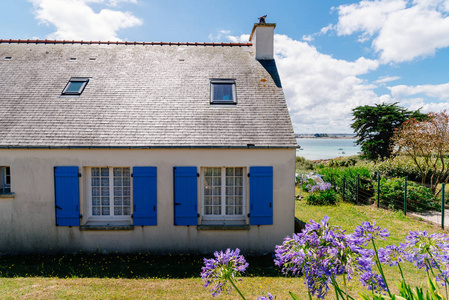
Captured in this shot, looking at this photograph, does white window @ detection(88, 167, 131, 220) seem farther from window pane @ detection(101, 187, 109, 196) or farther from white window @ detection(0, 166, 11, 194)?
white window @ detection(0, 166, 11, 194)

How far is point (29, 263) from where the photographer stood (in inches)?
276

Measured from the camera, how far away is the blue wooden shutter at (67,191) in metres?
7.47

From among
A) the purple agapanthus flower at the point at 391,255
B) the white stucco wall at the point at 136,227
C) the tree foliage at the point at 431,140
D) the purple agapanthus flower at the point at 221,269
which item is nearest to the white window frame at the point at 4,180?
the white stucco wall at the point at 136,227

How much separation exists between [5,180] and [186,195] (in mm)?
5277

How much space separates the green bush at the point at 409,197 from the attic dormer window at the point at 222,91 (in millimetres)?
8456

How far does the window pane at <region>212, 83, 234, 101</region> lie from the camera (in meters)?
9.19

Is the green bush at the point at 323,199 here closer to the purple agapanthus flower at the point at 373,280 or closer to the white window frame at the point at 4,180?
the purple agapanthus flower at the point at 373,280

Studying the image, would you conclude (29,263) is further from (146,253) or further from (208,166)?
(208,166)

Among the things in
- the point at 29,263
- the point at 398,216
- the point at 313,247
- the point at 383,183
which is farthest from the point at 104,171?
the point at 383,183

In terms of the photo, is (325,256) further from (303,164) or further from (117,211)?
(303,164)

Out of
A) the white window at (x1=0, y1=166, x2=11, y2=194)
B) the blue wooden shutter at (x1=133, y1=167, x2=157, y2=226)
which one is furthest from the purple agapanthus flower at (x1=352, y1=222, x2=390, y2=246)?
the white window at (x1=0, y1=166, x2=11, y2=194)

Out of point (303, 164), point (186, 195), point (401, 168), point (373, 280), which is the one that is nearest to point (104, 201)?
point (186, 195)

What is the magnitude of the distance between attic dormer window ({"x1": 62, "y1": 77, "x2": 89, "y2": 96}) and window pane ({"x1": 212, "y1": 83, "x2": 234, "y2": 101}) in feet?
14.7

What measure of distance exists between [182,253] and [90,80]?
21.8ft
